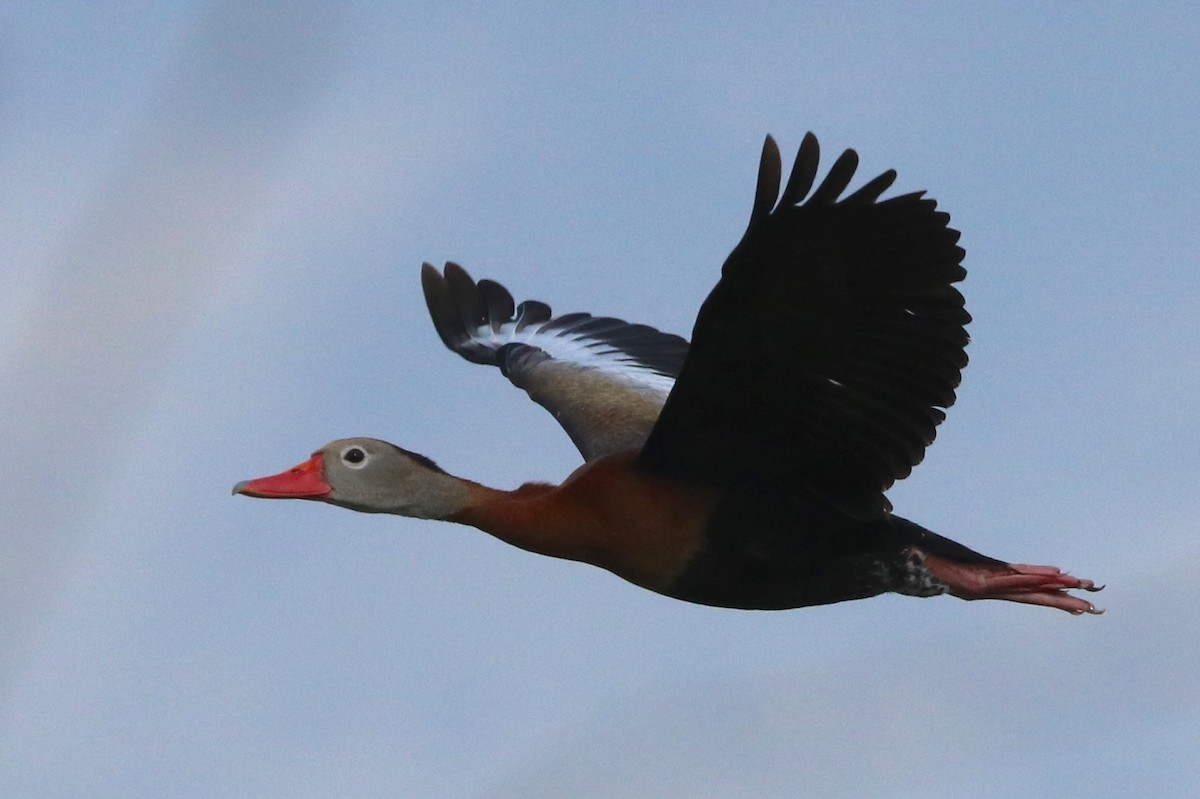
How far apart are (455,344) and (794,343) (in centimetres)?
429

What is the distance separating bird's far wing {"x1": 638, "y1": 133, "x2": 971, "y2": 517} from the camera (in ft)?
23.1

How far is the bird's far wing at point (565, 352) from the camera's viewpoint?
995 centimetres

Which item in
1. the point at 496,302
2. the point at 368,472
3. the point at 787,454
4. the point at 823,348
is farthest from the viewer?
the point at 496,302

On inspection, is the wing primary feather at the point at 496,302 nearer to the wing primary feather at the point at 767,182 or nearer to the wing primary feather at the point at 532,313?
the wing primary feather at the point at 532,313

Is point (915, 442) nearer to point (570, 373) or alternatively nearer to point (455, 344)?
point (570, 373)

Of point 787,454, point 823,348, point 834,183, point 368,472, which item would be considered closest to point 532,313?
point 368,472

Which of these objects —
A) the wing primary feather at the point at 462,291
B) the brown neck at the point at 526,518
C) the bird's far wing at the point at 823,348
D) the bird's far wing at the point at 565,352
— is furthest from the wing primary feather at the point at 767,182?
the wing primary feather at the point at 462,291

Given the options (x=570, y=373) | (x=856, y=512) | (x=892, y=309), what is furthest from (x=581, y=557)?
(x=570, y=373)

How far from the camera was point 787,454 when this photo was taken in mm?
7719

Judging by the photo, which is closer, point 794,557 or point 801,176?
point 801,176

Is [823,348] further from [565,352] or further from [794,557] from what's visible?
[565,352]

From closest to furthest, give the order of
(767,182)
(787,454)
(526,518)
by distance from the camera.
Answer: (767,182) < (787,454) < (526,518)

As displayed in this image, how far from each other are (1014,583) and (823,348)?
1.51m

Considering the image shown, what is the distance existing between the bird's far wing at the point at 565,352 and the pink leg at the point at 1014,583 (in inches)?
77.1
